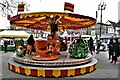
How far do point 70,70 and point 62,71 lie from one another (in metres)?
0.38

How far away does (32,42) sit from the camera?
15.6m

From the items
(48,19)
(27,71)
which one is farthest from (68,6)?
(27,71)

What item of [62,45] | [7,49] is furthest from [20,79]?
[7,49]

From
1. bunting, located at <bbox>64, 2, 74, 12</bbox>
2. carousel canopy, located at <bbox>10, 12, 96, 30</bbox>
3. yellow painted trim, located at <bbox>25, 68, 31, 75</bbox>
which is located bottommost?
yellow painted trim, located at <bbox>25, 68, 31, 75</bbox>

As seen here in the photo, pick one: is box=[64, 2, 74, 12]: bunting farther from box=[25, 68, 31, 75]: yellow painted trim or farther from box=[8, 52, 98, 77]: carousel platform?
box=[25, 68, 31, 75]: yellow painted trim

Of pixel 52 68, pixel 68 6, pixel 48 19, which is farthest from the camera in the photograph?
pixel 48 19

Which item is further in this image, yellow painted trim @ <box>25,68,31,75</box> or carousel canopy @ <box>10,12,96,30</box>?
yellow painted trim @ <box>25,68,31,75</box>

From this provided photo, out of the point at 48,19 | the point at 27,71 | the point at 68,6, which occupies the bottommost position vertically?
the point at 27,71

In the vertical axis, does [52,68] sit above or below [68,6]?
below

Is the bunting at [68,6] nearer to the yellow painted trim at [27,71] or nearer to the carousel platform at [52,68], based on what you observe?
the carousel platform at [52,68]

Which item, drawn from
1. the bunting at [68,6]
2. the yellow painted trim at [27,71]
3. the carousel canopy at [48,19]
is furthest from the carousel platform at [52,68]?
the bunting at [68,6]

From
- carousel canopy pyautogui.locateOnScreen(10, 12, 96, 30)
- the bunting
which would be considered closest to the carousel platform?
carousel canopy pyautogui.locateOnScreen(10, 12, 96, 30)

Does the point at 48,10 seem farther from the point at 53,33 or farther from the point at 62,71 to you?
the point at 53,33

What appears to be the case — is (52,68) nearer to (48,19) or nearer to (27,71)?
(27,71)
